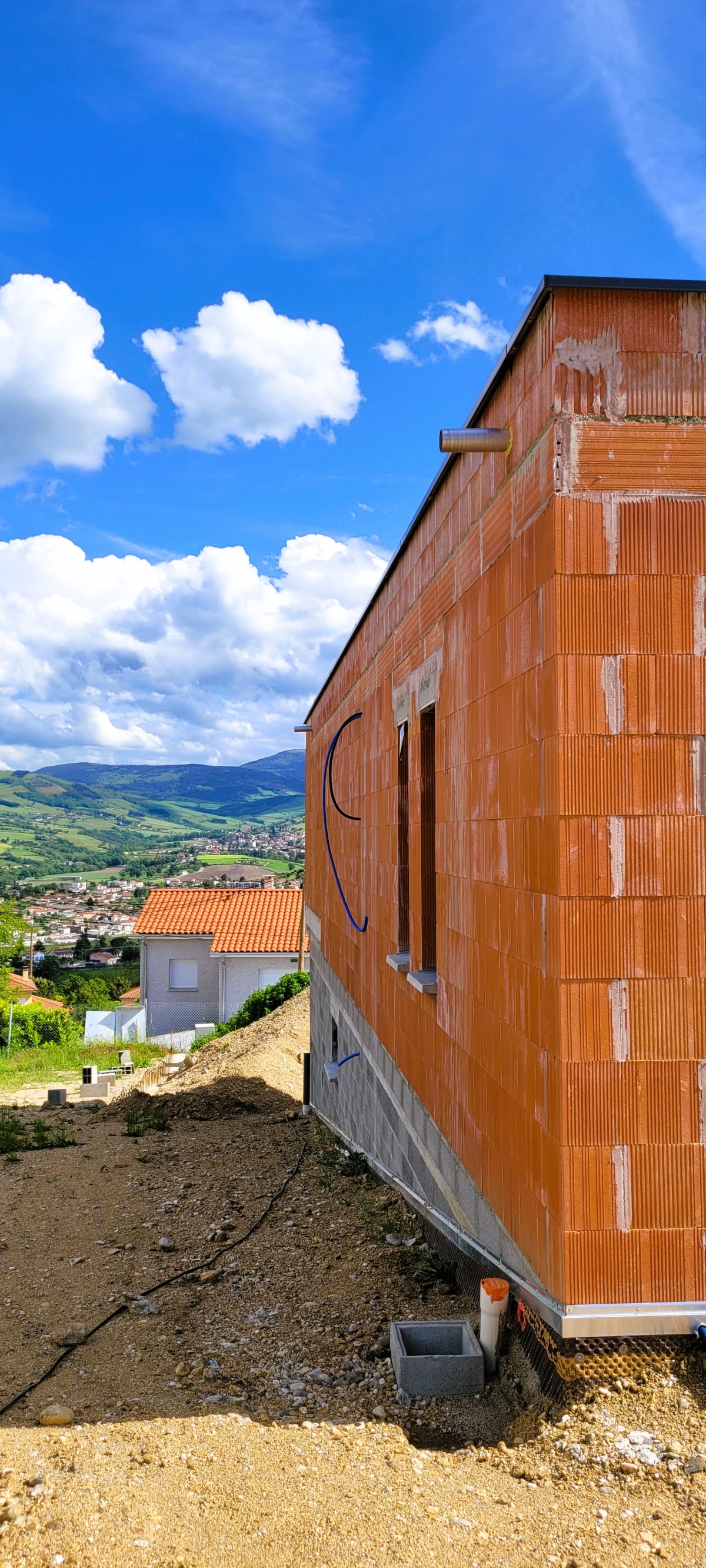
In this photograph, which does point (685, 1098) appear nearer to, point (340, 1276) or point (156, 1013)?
point (340, 1276)

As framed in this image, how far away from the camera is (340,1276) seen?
6.35 meters

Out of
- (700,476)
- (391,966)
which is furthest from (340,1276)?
(700,476)

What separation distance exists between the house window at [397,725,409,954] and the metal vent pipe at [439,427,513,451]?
316cm

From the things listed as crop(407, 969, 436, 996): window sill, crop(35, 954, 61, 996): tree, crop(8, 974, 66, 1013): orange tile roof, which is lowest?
crop(35, 954, 61, 996): tree

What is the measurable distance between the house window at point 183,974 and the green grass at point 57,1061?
3994mm

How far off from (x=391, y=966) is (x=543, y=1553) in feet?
15.9

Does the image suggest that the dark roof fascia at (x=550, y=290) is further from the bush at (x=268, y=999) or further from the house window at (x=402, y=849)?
the bush at (x=268, y=999)

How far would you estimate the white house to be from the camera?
108ft

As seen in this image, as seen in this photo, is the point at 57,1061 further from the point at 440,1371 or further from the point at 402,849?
the point at 440,1371

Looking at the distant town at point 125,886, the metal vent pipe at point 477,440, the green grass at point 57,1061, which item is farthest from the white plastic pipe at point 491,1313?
the distant town at point 125,886

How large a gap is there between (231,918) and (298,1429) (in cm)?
3086

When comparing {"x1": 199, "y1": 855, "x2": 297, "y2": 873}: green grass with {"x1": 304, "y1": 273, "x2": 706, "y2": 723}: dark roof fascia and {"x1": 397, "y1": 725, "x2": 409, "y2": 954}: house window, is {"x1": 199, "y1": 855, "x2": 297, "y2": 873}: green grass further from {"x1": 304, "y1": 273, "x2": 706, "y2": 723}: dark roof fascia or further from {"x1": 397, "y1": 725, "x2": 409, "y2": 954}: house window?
{"x1": 304, "y1": 273, "x2": 706, "y2": 723}: dark roof fascia

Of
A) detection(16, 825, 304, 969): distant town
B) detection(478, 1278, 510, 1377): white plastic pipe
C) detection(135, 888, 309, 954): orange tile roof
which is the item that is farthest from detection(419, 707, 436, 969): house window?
detection(16, 825, 304, 969): distant town

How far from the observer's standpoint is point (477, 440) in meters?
4.43
